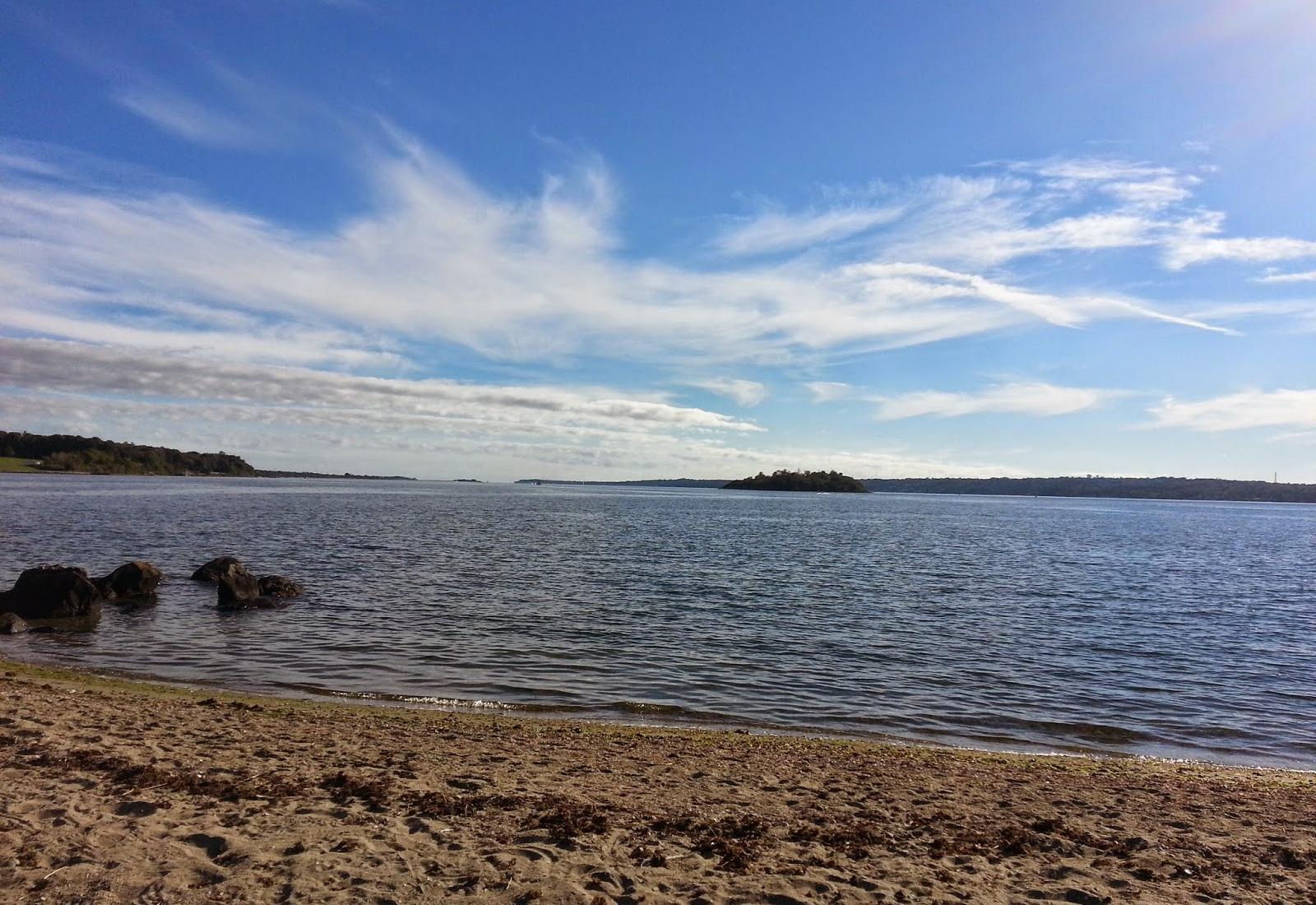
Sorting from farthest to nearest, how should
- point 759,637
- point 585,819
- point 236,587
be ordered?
point 236,587
point 759,637
point 585,819

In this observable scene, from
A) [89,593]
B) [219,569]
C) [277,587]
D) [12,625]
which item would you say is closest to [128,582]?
[89,593]

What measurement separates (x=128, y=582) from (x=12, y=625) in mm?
4896

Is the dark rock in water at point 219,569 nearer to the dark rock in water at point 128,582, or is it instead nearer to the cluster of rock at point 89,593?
the cluster of rock at point 89,593

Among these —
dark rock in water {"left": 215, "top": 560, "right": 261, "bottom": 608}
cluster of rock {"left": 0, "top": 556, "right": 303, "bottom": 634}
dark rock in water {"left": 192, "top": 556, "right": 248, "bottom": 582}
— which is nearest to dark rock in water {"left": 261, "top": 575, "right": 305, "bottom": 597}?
cluster of rock {"left": 0, "top": 556, "right": 303, "bottom": 634}

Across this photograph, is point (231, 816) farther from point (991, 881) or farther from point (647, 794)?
point (991, 881)

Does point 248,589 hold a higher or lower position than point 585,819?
lower

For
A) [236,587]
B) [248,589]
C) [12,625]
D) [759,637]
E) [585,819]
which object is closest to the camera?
[585,819]

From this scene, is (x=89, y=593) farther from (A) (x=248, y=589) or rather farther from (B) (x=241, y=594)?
(A) (x=248, y=589)

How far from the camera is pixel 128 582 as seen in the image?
91.6 ft

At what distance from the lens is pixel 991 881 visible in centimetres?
821

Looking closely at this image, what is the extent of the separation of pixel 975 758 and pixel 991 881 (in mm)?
6204

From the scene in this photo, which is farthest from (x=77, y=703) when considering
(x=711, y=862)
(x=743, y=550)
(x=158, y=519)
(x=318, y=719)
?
(x=158, y=519)

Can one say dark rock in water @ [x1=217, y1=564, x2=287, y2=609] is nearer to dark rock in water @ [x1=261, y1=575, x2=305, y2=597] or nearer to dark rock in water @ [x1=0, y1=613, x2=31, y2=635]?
dark rock in water @ [x1=261, y1=575, x2=305, y2=597]

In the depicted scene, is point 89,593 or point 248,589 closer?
point 89,593
